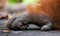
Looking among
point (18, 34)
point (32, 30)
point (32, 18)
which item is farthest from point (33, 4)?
point (18, 34)

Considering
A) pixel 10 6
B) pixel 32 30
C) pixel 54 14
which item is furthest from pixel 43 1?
pixel 10 6

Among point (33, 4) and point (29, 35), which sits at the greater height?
point (33, 4)

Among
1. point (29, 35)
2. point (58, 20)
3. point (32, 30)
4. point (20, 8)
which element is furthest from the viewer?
point (20, 8)

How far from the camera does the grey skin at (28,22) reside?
92.6 inches

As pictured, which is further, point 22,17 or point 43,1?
point 43,1

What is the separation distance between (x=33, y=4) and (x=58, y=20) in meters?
0.70

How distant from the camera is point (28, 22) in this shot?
2465 mm

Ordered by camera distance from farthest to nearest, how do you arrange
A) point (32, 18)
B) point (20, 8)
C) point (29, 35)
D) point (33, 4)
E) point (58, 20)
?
point (20, 8) → point (33, 4) → point (58, 20) → point (32, 18) → point (29, 35)

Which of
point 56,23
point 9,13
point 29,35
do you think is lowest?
point 29,35

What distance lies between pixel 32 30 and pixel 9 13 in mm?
1392

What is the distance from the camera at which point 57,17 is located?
2736 mm

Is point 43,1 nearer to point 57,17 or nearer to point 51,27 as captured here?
point 57,17

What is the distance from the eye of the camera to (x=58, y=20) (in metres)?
2.72

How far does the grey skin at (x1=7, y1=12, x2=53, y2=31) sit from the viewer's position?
2.35 metres
